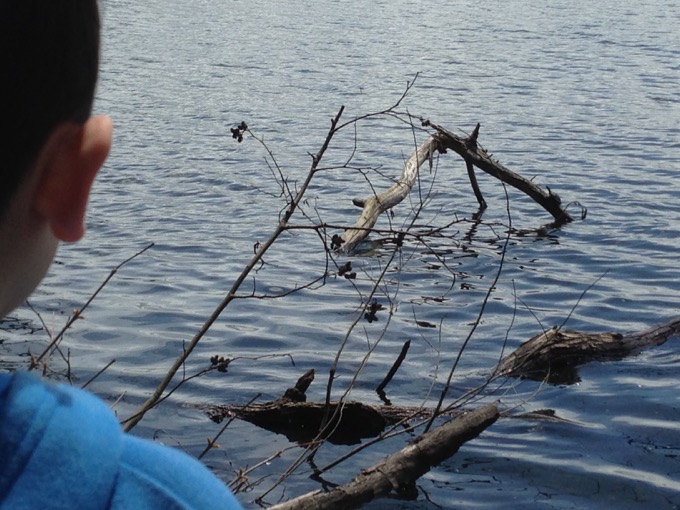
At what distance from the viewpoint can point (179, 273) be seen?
1117 centimetres

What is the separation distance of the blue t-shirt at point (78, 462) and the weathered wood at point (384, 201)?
9.92 meters

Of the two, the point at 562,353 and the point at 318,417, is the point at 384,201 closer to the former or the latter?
the point at 562,353

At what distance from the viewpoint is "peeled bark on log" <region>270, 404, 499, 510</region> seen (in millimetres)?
4770

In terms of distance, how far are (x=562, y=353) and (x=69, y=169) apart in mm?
7410

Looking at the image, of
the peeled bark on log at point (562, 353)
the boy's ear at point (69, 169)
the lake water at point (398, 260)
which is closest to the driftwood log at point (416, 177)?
the lake water at point (398, 260)

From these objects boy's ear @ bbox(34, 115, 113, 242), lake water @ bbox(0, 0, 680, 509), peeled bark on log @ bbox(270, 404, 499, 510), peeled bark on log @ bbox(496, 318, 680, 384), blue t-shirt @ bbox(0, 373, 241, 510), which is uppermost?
boy's ear @ bbox(34, 115, 113, 242)

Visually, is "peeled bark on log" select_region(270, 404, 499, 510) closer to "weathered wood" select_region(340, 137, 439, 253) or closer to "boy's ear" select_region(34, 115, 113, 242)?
"boy's ear" select_region(34, 115, 113, 242)

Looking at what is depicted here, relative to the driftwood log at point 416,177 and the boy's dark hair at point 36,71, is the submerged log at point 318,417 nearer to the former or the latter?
the driftwood log at point 416,177

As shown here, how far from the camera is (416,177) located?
1205 cm

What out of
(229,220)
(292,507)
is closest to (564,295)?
(229,220)

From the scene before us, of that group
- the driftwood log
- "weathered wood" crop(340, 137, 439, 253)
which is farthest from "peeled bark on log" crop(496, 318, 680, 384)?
"weathered wood" crop(340, 137, 439, 253)

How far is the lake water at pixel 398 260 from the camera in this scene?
673 cm

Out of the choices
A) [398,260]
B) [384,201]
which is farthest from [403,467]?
[384,201]

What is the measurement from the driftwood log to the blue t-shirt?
9.52 meters
